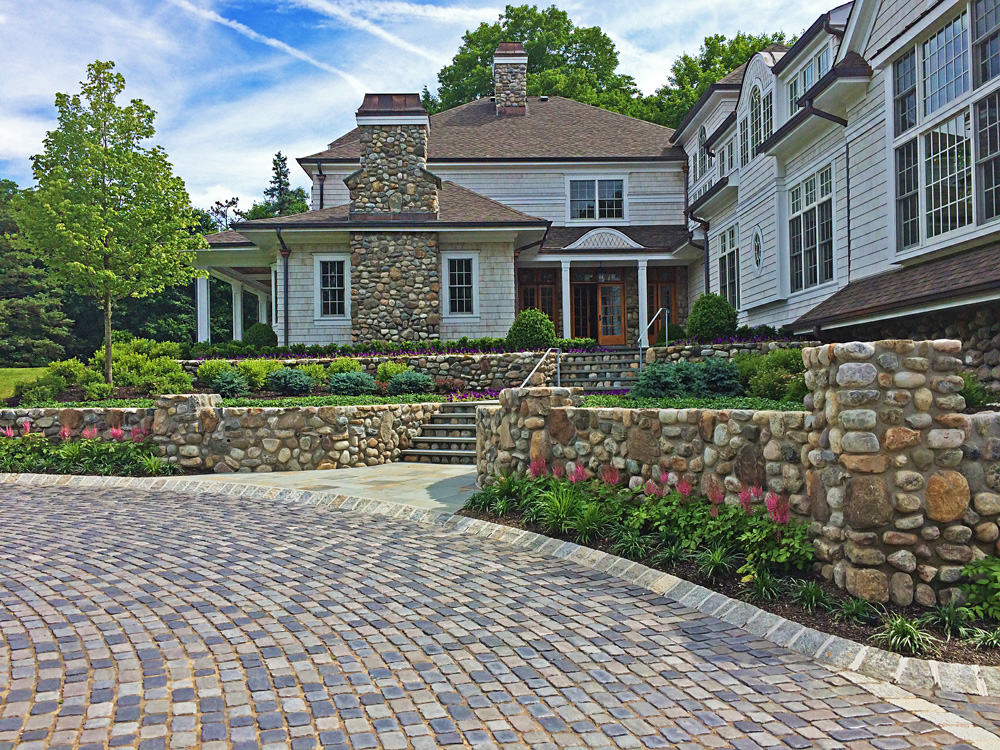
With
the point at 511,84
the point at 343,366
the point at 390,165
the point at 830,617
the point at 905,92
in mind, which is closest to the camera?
the point at 830,617

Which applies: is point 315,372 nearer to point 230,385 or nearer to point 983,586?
point 230,385

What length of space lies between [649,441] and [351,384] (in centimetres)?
872

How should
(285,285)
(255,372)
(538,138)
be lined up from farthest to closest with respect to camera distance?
(538,138) → (285,285) → (255,372)

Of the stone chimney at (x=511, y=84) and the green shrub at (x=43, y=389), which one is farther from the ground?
the stone chimney at (x=511, y=84)

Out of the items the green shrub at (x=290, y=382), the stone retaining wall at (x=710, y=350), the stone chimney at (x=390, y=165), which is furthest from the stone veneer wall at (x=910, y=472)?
the stone chimney at (x=390, y=165)

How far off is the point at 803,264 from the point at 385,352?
9355 mm

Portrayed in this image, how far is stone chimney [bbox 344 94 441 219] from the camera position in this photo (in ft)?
62.7

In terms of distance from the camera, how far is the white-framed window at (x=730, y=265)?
18.3 meters

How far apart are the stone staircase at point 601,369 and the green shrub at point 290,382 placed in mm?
5199

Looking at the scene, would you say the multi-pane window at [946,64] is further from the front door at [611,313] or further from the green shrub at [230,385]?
the front door at [611,313]

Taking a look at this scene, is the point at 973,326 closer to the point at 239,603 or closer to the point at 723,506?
the point at 723,506

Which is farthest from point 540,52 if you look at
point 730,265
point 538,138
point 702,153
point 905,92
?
point 905,92

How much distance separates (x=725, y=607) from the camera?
4.71 m

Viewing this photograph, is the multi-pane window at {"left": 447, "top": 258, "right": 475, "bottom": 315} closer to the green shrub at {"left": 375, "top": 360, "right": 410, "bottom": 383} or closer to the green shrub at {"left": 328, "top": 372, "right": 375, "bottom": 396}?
the green shrub at {"left": 375, "top": 360, "right": 410, "bottom": 383}
